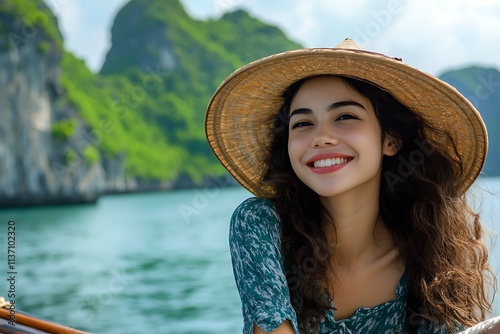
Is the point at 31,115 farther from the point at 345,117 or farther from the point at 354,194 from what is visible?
the point at 345,117

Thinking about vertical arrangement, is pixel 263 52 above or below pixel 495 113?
above

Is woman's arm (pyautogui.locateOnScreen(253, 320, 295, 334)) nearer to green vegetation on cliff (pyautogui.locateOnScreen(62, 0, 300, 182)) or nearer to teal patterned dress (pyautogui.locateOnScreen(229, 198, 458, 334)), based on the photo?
teal patterned dress (pyautogui.locateOnScreen(229, 198, 458, 334))

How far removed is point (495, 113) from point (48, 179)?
29.1m

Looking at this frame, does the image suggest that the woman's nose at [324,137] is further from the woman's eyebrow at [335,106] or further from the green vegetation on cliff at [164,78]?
the green vegetation on cliff at [164,78]

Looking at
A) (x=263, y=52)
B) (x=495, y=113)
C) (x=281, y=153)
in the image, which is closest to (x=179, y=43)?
(x=263, y=52)

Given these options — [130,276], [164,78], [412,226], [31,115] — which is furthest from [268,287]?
[164,78]

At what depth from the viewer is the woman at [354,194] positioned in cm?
182

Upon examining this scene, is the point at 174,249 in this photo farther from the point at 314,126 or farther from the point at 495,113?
the point at 495,113

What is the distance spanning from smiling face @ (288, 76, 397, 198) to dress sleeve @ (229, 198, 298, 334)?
16 cm

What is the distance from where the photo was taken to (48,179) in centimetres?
3575

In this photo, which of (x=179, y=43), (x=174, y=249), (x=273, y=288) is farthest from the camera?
(x=179, y=43)

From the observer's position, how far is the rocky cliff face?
32.6m

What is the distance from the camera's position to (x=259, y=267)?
1730 mm

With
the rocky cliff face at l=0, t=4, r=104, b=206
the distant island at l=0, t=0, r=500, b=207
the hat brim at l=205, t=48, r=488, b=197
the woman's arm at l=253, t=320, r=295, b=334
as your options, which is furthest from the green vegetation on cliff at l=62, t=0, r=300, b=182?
the woman's arm at l=253, t=320, r=295, b=334
